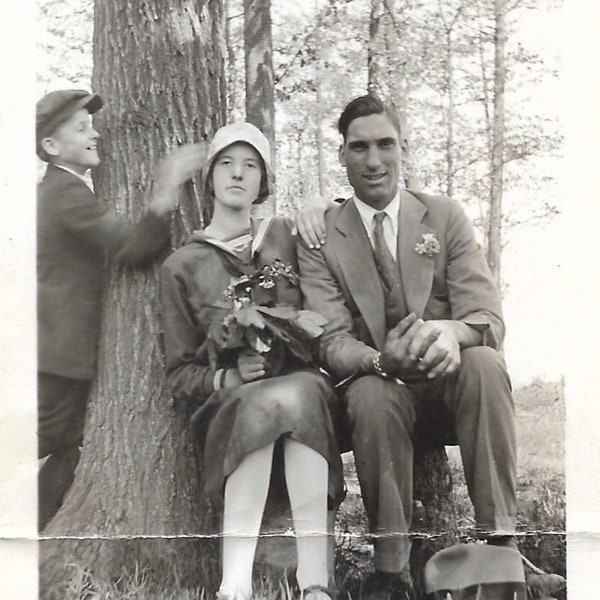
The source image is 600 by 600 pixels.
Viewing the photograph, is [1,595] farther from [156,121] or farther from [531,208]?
[531,208]

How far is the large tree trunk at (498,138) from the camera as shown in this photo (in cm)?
602

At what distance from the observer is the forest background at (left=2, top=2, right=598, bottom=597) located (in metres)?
5.96

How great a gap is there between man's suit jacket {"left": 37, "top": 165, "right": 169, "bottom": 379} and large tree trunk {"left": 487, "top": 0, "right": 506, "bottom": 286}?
5.33 feet

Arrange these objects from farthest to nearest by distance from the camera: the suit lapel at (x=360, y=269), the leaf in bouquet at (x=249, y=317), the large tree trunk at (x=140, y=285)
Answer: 1. the large tree trunk at (x=140, y=285)
2. the suit lapel at (x=360, y=269)
3. the leaf in bouquet at (x=249, y=317)

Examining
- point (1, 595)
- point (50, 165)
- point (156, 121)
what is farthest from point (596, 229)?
point (1, 595)

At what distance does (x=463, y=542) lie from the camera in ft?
19.3

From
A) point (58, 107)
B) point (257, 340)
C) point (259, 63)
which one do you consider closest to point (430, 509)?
point (257, 340)

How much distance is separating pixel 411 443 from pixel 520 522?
2.16ft

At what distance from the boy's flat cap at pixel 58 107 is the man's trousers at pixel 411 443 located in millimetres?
1932

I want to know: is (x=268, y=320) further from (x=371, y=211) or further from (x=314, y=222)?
(x=371, y=211)

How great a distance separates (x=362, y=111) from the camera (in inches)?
237

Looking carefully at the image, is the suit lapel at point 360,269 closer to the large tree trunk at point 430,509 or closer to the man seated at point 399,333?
the man seated at point 399,333

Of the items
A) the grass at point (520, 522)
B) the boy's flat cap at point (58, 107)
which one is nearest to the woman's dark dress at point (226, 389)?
the grass at point (520, 522)

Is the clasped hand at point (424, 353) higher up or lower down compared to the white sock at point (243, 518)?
higher up
